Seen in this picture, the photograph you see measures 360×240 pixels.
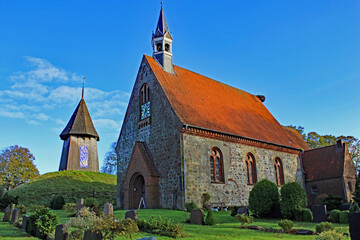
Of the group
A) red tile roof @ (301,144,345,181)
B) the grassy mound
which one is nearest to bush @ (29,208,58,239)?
the grassy mound

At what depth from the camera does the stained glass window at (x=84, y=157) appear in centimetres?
3888

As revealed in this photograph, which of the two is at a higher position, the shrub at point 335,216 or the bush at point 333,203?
the bush at point 333,203

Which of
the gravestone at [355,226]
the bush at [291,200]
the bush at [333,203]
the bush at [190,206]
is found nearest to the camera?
the gravestone at [355,226]

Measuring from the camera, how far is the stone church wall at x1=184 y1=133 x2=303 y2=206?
19219 millimetres

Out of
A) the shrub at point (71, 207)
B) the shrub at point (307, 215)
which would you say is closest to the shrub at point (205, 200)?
the shrub at point (307, 215)

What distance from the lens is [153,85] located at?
22.9 m

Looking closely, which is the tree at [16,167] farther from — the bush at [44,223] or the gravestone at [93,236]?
the gravestone at [93,236]

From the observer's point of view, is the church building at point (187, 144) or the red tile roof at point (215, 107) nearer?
the church building at point (187, 144)

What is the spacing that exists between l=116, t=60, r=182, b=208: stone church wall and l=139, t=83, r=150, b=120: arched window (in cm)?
42

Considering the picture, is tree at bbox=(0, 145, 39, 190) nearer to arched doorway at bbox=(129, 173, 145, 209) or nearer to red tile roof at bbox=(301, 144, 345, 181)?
arched doorway at bbox=(129, 173, 145, 209)

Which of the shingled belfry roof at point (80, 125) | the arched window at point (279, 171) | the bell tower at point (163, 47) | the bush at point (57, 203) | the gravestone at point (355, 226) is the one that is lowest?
the gravestone at point (355, 226)

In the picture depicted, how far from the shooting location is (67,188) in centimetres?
3064

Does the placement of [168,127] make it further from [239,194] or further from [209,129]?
[239,194]

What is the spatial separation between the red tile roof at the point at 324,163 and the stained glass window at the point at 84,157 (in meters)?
25.4
